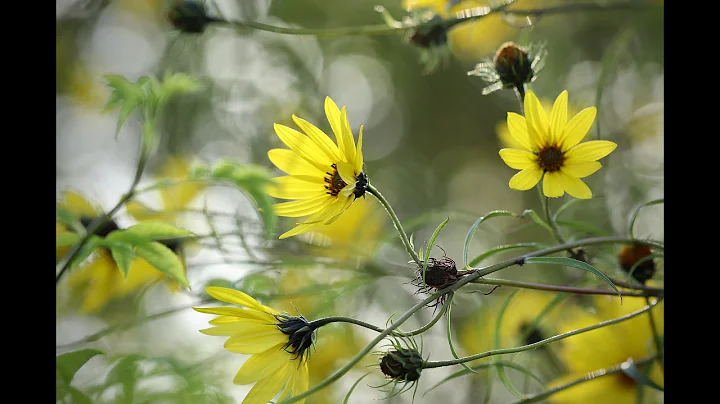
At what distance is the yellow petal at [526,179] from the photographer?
19.3 inches

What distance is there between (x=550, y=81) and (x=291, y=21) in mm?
797

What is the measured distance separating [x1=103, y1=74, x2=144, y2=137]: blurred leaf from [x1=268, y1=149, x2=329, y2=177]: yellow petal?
13 centimetres

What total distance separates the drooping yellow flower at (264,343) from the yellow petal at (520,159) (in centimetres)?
19

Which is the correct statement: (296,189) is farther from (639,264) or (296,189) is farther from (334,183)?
(639,264)

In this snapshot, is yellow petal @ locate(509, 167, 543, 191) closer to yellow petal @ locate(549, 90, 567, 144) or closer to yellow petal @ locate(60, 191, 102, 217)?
yellow petal @ locate(549, 90, 567, 144)

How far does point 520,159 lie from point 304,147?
16 cm

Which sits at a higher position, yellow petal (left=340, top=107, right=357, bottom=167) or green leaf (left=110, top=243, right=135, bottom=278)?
yellow petal (left=340, top=107, right=357, bottom=167)

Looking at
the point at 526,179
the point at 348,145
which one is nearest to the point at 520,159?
the point at 526,179

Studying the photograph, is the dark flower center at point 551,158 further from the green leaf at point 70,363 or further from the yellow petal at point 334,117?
the green leaf at point 70,363

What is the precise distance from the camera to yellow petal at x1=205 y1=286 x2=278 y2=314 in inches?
17.5

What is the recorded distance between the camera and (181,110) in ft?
5.46

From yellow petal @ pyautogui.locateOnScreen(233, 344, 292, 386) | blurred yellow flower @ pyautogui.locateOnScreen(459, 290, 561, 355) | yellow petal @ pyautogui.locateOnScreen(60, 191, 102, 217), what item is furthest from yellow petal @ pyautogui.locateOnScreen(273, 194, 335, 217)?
blurred yellow flower @ pyautogui.locateOnScreen(459, 290, 561, 355)

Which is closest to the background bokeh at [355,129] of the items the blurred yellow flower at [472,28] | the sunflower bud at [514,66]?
the blurred yellow flower at [472,28]
